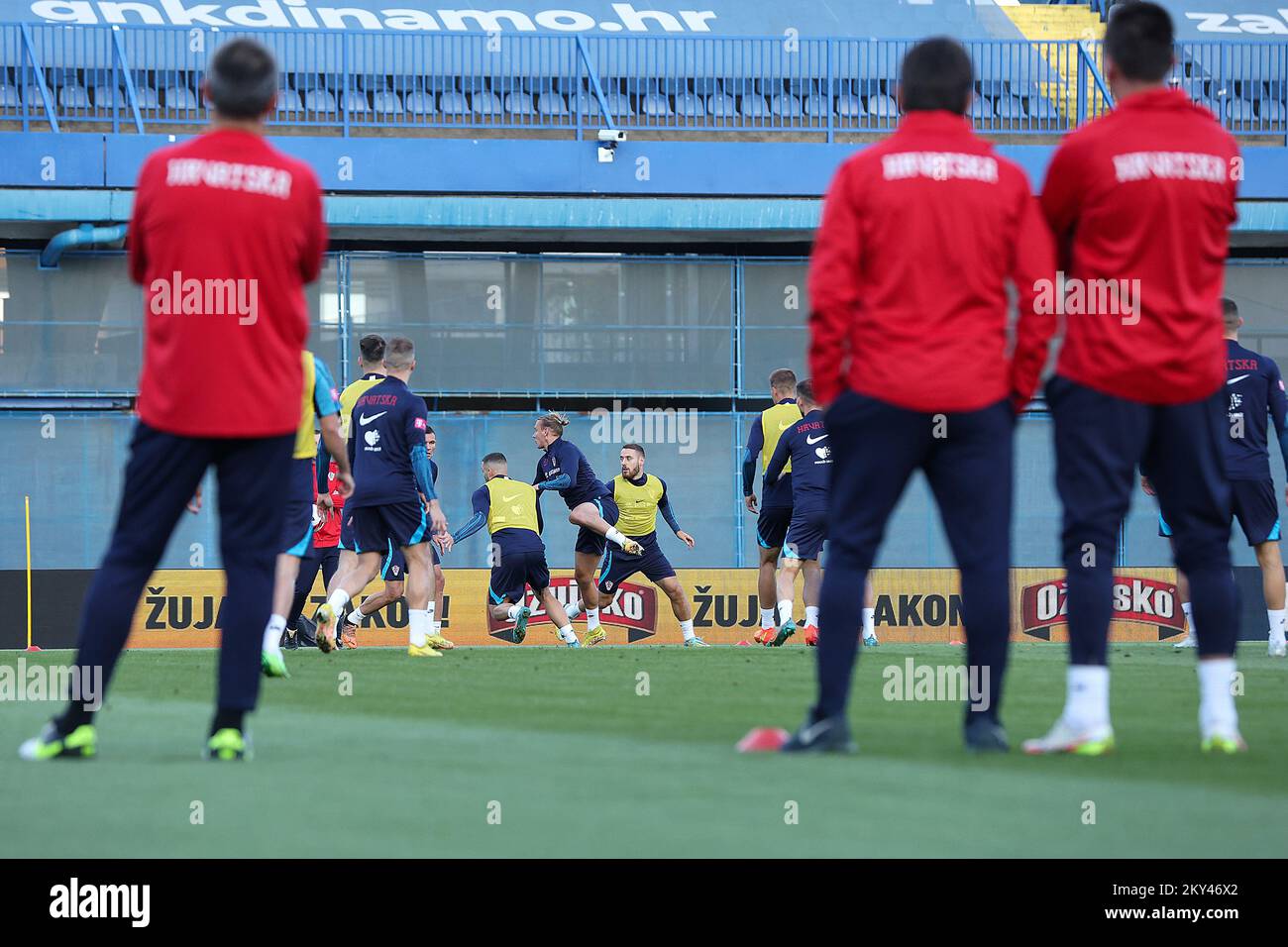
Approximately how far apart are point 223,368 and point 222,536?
49 cm

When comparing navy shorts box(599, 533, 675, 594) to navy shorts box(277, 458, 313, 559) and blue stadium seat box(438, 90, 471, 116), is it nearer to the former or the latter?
navy shorts box(277, 458, 313, 559)

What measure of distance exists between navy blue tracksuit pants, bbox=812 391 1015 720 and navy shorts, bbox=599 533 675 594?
38.7 feet

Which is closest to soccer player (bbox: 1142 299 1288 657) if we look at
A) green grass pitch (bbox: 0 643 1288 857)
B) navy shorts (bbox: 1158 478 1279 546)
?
navy shorts (bbox: 1158 478 1279 546)

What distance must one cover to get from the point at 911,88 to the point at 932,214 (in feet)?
1.30

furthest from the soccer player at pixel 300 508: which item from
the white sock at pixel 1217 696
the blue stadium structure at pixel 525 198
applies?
the blue stadium structure at pixel 525 198

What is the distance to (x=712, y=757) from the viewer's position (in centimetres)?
509

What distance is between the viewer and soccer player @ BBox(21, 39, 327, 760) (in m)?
5.07

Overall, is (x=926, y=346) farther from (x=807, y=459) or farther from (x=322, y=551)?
(x=322, y=551)

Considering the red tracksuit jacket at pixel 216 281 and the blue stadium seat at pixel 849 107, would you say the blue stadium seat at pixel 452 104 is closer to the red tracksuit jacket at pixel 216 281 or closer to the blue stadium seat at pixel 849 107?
the blue stadium seat at pixel 849 107

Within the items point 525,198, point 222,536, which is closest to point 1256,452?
point 222,536

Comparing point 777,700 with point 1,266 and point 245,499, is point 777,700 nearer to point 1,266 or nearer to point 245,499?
point 245,499

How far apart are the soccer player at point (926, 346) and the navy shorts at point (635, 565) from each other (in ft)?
38.8

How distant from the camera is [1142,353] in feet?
17.4
